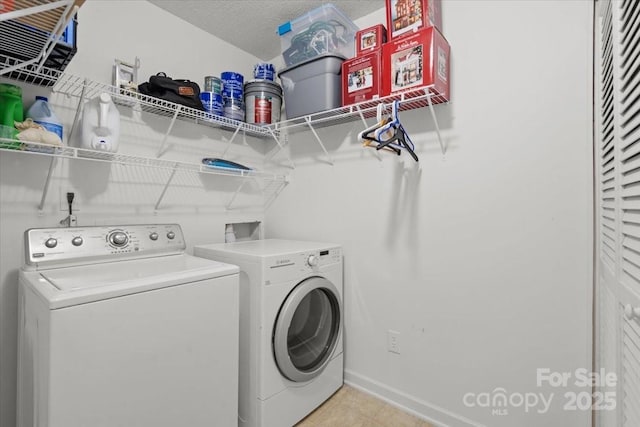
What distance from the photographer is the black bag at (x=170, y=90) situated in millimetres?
1701

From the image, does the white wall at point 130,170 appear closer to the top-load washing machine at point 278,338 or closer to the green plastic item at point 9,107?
the green plastic item at point 9,107

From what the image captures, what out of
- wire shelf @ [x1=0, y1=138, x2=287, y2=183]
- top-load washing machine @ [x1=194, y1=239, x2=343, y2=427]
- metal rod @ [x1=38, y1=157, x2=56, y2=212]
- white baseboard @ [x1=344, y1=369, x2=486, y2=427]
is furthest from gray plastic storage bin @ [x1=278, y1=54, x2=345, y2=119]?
white baseboard @ [x1=344, y1=369, x2=486, y2=427]

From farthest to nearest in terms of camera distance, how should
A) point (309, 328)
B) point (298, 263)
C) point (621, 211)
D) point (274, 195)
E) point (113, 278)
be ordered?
point (274, 195) → point (309, 328) → point (298, 263) → point (113, 278) → point (621, 211)

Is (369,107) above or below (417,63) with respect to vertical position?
below

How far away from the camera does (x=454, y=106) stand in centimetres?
166

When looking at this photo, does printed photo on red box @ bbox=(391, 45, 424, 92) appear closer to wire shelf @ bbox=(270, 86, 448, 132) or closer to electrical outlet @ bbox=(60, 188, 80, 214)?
wire shelf @ bbox=(270, 86, 448, 132)

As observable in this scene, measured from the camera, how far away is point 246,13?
200 centimetres

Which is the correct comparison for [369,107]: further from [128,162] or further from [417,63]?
[128,162]

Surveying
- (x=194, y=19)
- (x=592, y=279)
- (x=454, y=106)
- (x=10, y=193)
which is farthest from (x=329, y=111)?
(x=10, y=193)

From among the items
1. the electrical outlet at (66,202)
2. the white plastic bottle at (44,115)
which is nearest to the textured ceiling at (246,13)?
the white plastic bottle at (44,115)

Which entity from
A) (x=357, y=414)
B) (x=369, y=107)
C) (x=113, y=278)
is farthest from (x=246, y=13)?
(x=357, y=414)

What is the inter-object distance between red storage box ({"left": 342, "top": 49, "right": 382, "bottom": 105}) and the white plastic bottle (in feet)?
4.70

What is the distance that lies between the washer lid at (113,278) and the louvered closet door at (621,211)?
1.33 m

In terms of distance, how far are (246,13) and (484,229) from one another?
6.60ft
